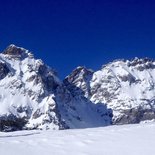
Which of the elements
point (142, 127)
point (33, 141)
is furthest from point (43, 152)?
point (142, 127)

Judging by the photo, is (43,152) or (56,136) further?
(56,136)

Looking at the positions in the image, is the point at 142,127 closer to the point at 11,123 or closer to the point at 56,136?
the point at 56,136

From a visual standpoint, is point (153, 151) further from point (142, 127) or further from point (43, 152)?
point (142, 127)

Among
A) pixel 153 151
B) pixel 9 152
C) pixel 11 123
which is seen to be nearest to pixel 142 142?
pixel 153 151

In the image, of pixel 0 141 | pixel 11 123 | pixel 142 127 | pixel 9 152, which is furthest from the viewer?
pixel 11 123

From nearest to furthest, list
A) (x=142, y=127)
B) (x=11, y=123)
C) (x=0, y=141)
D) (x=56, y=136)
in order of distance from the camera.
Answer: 1. (x=0, y=141)
2. (x=56, y=136)
3. (x=142, y=127)
4. (x=11, y=123)

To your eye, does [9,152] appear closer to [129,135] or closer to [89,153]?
[89,153]

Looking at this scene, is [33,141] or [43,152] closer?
[43,152]

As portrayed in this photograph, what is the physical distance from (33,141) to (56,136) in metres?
1.19

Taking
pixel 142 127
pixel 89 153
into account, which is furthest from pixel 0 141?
pixel 142 127

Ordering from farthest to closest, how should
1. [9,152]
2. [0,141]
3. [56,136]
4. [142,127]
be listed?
[142,127], [56,136], [0,141], [9,152]

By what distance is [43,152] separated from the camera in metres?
10.4

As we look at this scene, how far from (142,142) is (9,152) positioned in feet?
11.7

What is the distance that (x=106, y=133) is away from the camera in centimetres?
1319
